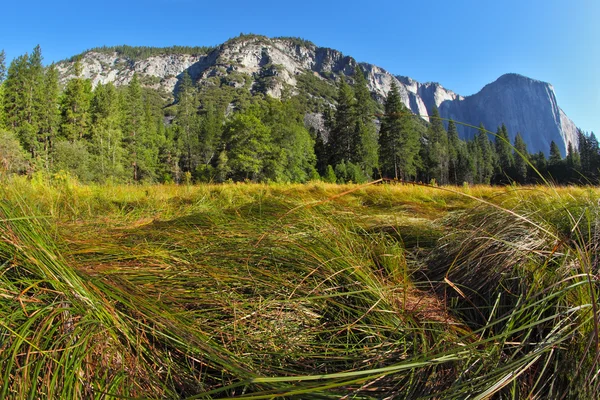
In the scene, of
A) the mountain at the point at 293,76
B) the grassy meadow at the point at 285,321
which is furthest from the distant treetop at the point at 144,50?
the grassy meadow at the point at 285,321

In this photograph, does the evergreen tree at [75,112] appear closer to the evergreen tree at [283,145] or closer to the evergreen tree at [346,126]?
the evergreen tree at [283,145]

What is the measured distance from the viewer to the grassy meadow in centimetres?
65

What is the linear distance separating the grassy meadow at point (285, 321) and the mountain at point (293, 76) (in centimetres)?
12123

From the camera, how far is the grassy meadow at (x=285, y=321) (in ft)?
2.12

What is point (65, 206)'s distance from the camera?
9.05 ft

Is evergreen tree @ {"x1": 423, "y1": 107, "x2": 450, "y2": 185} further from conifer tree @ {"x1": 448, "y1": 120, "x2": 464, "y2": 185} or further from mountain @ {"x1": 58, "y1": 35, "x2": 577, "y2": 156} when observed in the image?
mountain @ {"x1": 58, "y1": 35, "x2": 577, "y2": 156}

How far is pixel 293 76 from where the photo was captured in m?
134

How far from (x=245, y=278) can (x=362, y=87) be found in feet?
134

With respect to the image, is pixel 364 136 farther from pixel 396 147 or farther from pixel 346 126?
pixel 396 147

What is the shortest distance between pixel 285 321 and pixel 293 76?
144710mm

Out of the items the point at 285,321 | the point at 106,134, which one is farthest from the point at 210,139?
the point at 285,321

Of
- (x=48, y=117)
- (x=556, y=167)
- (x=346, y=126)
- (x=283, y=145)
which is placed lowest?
(x=556, y=167)

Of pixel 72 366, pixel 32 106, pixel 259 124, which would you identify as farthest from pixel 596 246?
pixel 32 106

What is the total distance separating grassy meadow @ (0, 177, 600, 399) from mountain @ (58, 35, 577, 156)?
398ft
